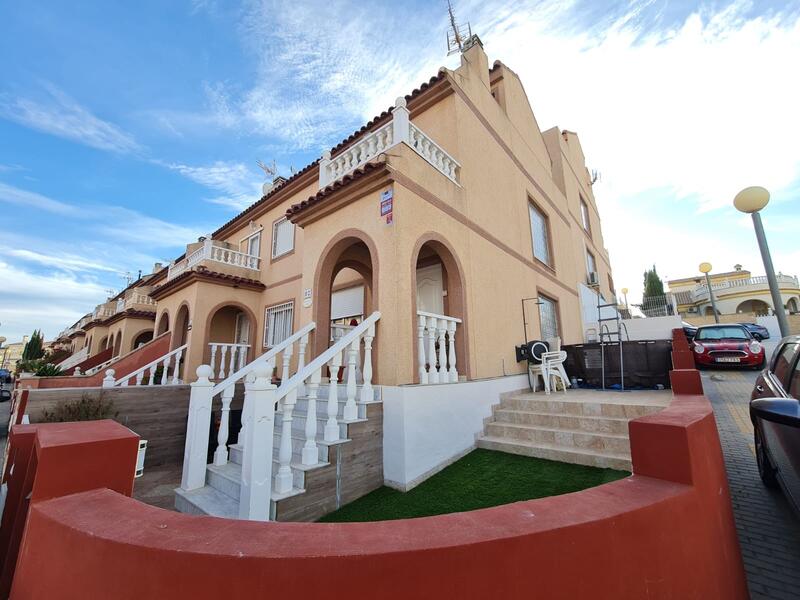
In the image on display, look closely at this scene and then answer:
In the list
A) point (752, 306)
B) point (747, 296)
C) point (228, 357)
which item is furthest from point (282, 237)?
point (752, 306)

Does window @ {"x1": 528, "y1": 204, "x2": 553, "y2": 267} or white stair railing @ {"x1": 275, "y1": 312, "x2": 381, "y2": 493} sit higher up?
window @ {"x1": 528, "y1": 204, "x2": 553, "y2": 267}

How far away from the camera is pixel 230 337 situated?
38.5 ft

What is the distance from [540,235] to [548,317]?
2978mm

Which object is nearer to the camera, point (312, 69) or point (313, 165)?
point (312, 69)

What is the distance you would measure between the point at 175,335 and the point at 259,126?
7.03 meters

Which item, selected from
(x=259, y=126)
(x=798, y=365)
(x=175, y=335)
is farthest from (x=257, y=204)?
(x=798, y=365)

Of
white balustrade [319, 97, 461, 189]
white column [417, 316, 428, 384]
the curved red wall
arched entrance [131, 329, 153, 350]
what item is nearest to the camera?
the curved red wall

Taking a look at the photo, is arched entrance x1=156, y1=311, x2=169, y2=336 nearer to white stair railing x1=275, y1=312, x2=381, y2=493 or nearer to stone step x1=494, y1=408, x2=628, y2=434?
white stair railing x1=275, y1=312, x2=381, y2=493

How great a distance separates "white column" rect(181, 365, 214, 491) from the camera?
4082mm

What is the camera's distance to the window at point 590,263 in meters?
17.1

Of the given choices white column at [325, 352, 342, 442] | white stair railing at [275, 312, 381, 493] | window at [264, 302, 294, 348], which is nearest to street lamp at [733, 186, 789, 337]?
white stair railing at [275, 312, 381, 493]

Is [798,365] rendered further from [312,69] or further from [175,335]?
[175,335]

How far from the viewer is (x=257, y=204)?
12109 mm

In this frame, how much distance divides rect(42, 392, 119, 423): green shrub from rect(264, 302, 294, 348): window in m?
4.28
